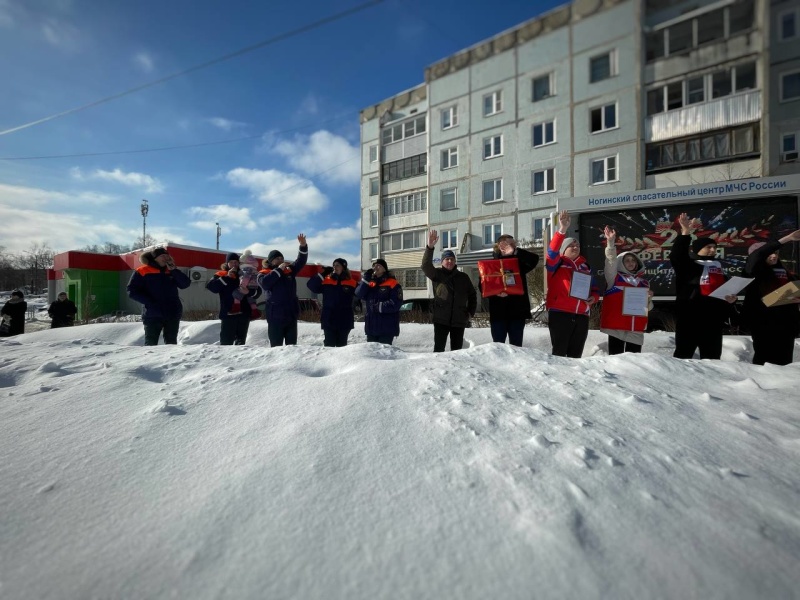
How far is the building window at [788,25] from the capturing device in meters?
13.6

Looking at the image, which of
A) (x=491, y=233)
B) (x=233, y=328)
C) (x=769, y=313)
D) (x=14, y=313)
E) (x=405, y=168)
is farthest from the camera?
(x=405, y=168)

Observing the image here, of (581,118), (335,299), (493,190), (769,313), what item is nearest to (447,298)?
(335,299)

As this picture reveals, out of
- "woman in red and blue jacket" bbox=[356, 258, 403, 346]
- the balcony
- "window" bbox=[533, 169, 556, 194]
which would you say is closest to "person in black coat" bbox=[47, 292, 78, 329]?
"woman in red and blue jacket" bbox=[356, 258, 403, 346]

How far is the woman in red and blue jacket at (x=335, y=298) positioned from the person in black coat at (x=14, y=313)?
7.31 m

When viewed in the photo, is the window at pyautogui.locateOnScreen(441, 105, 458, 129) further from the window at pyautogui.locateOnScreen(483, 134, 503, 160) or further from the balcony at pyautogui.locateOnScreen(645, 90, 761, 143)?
the balcony at pyautogui.locateOnScreen(645, 90, 761, 143)

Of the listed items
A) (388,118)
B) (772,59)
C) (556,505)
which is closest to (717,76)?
(772,59)

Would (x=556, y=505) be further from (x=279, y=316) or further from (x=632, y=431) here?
(x=279, y=316)

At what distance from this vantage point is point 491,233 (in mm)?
20609

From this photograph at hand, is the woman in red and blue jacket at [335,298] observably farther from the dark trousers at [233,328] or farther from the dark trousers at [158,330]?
the dark trousers at [158,330]

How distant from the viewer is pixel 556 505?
3.51 feet

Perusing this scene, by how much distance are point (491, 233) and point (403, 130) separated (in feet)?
31.9

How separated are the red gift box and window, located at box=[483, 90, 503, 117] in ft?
63.2

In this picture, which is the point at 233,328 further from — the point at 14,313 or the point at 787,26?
the point at 787,26

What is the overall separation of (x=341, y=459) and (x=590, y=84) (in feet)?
68.9
